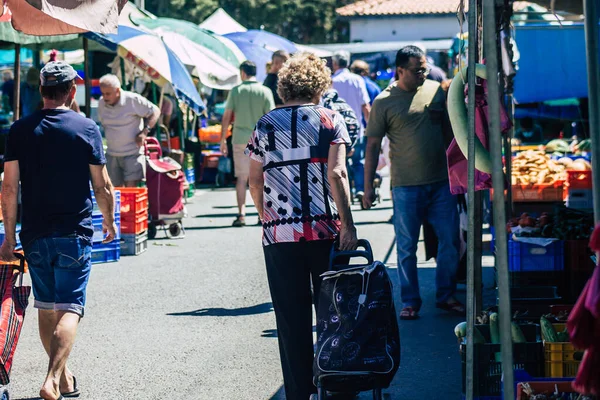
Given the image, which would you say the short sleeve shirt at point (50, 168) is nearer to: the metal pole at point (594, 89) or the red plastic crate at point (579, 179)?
the metal pole at point (594, 89)

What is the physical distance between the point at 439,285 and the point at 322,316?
3.31 m

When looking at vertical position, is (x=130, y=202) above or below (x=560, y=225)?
above

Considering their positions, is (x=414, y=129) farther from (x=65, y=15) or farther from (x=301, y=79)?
(x=65, y=15)

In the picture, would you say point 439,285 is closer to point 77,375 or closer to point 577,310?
point 77,375

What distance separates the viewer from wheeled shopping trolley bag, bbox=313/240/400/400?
4.87 metres

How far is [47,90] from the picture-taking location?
227 inches

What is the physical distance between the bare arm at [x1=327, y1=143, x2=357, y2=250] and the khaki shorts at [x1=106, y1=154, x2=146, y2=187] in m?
7.23

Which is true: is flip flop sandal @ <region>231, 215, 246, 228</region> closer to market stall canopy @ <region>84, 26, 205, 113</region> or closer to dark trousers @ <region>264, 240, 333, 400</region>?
market stall canopy @ <region>84, 26, 205, 113</region>

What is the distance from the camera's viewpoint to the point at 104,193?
6031mm

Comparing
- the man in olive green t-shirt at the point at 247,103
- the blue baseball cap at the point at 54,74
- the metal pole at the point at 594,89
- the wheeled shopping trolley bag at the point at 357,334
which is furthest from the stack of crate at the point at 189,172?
the metal pole at the point at 594,89

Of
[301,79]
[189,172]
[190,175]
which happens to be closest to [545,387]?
[301,79]

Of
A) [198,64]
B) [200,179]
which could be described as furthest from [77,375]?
[200,179]

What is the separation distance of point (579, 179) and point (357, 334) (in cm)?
671

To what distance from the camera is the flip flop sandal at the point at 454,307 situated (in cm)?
803
